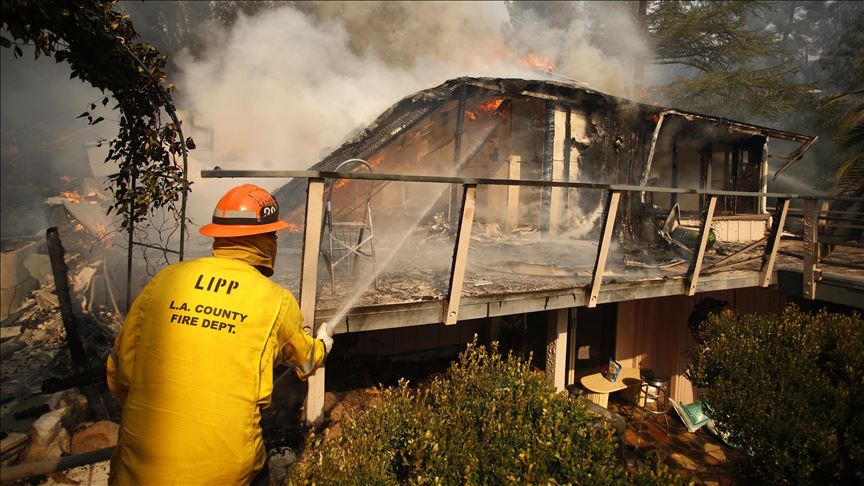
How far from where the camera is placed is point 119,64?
119 inches

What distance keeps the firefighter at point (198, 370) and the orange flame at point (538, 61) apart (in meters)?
19.9

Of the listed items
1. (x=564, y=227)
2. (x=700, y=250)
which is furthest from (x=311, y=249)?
(x=564, y=227)

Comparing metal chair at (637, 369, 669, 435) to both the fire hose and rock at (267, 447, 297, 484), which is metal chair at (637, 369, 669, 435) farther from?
the fire hose

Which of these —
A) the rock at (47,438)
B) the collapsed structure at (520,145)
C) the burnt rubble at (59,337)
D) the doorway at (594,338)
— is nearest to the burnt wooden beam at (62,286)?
the burnt rubble at (59,337)

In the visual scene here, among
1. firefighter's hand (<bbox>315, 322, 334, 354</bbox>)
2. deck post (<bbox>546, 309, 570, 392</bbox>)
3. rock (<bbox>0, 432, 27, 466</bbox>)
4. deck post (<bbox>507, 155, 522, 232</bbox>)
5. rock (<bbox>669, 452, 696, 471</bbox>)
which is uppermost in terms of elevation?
deck post (<bbox>507, 155, 522, 232</bbox>)

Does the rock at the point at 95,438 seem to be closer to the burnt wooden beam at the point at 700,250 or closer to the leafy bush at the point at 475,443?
the leafy bush at the point at 475,443

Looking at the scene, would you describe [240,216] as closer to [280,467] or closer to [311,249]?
[311,249]

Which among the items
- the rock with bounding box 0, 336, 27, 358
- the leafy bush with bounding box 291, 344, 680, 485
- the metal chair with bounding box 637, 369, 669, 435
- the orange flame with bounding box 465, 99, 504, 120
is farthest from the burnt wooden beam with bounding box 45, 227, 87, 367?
the metal chair with bounding box 637, 369, 669, 435

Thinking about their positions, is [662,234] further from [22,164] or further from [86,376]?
[22,164]

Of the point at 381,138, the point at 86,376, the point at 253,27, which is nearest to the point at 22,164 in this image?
the point at 253,27

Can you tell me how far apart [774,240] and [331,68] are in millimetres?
17763

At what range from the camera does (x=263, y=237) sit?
2309 millimetres

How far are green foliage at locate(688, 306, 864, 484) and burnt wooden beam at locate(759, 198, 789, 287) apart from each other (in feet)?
4.16

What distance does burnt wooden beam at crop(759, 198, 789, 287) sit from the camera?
5477mm
